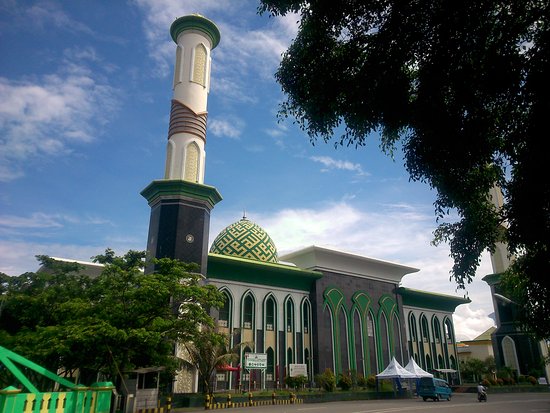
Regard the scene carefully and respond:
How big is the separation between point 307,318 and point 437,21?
74.9 feet

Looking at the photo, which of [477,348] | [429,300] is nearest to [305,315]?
[429,300]

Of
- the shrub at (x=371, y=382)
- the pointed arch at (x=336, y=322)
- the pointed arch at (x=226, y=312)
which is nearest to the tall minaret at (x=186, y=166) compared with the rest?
the pointed arch at (x=226, y=312)

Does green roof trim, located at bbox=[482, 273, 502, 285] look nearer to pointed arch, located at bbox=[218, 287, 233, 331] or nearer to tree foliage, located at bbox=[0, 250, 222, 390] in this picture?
pointed arch, located at bbox=[218, 287, 233, 331]

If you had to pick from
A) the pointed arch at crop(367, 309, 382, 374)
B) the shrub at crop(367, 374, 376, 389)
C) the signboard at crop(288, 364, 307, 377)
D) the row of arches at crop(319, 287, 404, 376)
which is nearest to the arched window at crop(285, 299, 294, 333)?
the row of arches at crop(319, 287, 404, 376)

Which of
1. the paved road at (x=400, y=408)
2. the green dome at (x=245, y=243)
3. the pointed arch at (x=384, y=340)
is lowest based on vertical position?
the paved road at (x=400, y=408)

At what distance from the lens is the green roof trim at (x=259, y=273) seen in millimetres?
24250

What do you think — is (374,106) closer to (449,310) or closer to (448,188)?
(448,188)

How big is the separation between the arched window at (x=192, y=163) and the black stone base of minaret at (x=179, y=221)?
0.81 m

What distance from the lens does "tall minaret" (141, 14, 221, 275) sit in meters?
21.5

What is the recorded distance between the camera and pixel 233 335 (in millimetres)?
23875

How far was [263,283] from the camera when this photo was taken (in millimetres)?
26188

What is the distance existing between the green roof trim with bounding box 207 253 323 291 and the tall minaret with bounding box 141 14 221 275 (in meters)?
2.44

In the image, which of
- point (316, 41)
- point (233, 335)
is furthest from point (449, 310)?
point (316, 41)

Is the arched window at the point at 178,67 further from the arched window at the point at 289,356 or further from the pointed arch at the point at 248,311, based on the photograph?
the arched window at the point at 289,356
